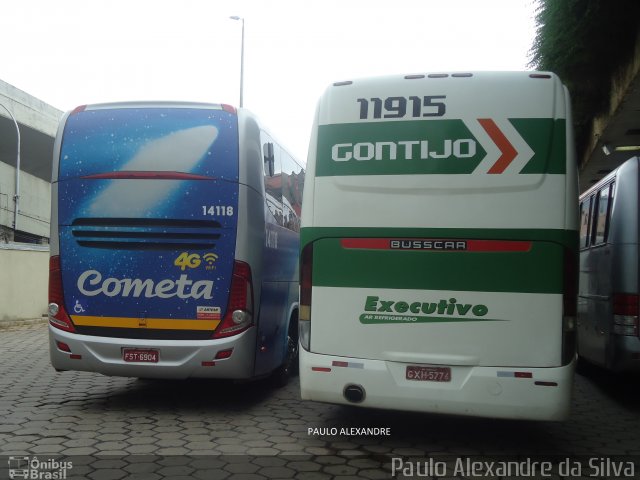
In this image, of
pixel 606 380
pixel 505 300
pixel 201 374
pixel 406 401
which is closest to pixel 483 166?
pixel 505 300

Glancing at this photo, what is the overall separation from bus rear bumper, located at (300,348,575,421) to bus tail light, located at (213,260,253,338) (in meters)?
1.25

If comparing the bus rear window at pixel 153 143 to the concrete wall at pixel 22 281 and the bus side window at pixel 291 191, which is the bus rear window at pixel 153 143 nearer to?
the bus side window at pixel 291 191

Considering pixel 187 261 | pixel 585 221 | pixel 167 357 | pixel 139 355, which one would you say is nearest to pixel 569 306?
pixel 187 261

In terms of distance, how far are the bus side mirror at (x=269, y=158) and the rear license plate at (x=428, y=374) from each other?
10.2 ft

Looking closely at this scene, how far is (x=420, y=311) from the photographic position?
5.43 m

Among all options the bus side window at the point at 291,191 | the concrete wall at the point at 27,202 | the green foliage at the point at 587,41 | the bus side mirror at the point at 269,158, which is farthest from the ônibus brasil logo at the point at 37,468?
the concrete wall at the point at 27,202

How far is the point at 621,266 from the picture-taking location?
22.9 ft

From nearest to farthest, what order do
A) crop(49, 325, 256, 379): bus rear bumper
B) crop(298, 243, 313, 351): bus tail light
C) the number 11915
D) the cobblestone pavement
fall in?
1. the cobblestone pavement
2. the number 11915
3. crop(298, 243, 313, 351): bus tail light
4. crop(49, 325, 256, 379): bus rear bumper

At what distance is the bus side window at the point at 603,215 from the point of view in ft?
25.3

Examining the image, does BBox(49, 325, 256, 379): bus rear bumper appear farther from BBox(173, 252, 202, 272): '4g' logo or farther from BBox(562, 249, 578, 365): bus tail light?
BBox(562, 249, 578, 365): bus tail light

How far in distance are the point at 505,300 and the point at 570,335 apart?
570 mm

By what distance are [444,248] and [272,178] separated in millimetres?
2965

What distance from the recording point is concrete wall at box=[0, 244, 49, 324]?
14602 millimetres

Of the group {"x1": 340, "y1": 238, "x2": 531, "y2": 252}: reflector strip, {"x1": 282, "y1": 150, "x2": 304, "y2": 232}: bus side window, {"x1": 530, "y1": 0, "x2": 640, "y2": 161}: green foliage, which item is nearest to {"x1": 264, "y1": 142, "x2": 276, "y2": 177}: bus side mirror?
{"x1": 282, "y1": 150, "x2": 304, "y2": 232}: bus side window
